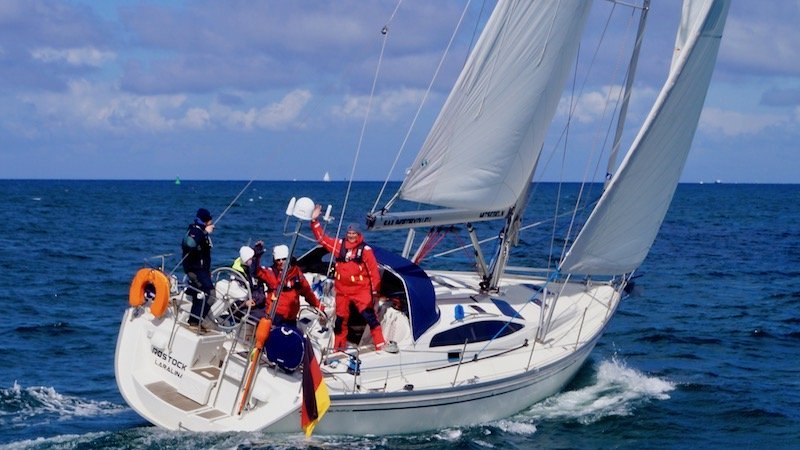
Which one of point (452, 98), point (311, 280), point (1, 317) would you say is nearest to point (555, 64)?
point (452, 98)

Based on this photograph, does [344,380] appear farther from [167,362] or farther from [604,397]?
[604,397]

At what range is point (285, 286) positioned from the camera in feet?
41.2

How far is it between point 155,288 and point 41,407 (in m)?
2.92

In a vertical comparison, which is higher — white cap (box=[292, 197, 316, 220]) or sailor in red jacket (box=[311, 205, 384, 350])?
white cap (box=[292, 197, 316, 220])

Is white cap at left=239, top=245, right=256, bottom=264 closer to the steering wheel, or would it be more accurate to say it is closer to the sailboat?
the steering wheel

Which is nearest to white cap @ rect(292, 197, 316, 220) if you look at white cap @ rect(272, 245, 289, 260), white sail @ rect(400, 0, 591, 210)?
white cap @ rect(272, 245, 289, 260)

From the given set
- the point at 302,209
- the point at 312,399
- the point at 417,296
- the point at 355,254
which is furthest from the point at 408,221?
the point at 312,399

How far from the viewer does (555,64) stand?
14312mm

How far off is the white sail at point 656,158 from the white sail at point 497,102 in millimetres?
1672

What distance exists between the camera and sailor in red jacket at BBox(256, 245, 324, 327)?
12.6 m

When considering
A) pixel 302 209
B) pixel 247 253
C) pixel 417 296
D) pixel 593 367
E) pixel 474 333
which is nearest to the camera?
pixel 302 209

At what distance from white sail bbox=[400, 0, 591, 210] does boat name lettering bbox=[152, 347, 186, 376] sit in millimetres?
4364

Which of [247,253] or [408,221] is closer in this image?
[247,253]

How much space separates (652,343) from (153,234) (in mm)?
28410
